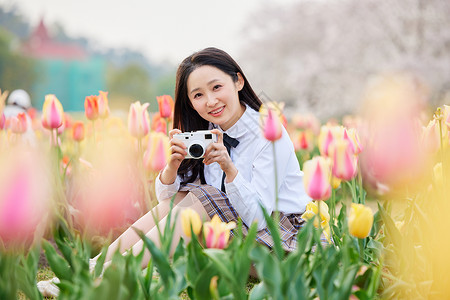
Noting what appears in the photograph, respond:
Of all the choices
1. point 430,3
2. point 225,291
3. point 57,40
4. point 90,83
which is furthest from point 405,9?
point 57,40

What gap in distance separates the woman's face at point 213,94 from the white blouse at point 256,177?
0.38ft

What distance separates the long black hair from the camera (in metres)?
2.29

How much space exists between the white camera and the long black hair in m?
0.39

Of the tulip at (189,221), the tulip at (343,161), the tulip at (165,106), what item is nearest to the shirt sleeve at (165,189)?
the tulip at (165,106)

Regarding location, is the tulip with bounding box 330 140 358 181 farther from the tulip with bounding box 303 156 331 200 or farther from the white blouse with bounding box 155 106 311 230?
the white blouse with bounding box 155 106 311 230

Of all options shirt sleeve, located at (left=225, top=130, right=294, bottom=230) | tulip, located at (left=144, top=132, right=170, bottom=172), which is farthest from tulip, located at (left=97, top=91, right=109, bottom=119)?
tulip, located at (left=144, top=132, right=170, bottom=172)

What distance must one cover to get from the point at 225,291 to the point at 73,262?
425 mm

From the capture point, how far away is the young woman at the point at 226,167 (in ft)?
6.58

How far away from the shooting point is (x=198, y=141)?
6.39 feet

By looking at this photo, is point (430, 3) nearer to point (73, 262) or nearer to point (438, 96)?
point (438, 96)

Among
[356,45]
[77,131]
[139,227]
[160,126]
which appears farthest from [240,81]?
[356,45]

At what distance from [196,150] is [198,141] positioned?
0.12ft

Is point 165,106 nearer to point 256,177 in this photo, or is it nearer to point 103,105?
point 103,105

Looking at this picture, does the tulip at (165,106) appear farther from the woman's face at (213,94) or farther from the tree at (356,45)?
the tree at (356,45)
